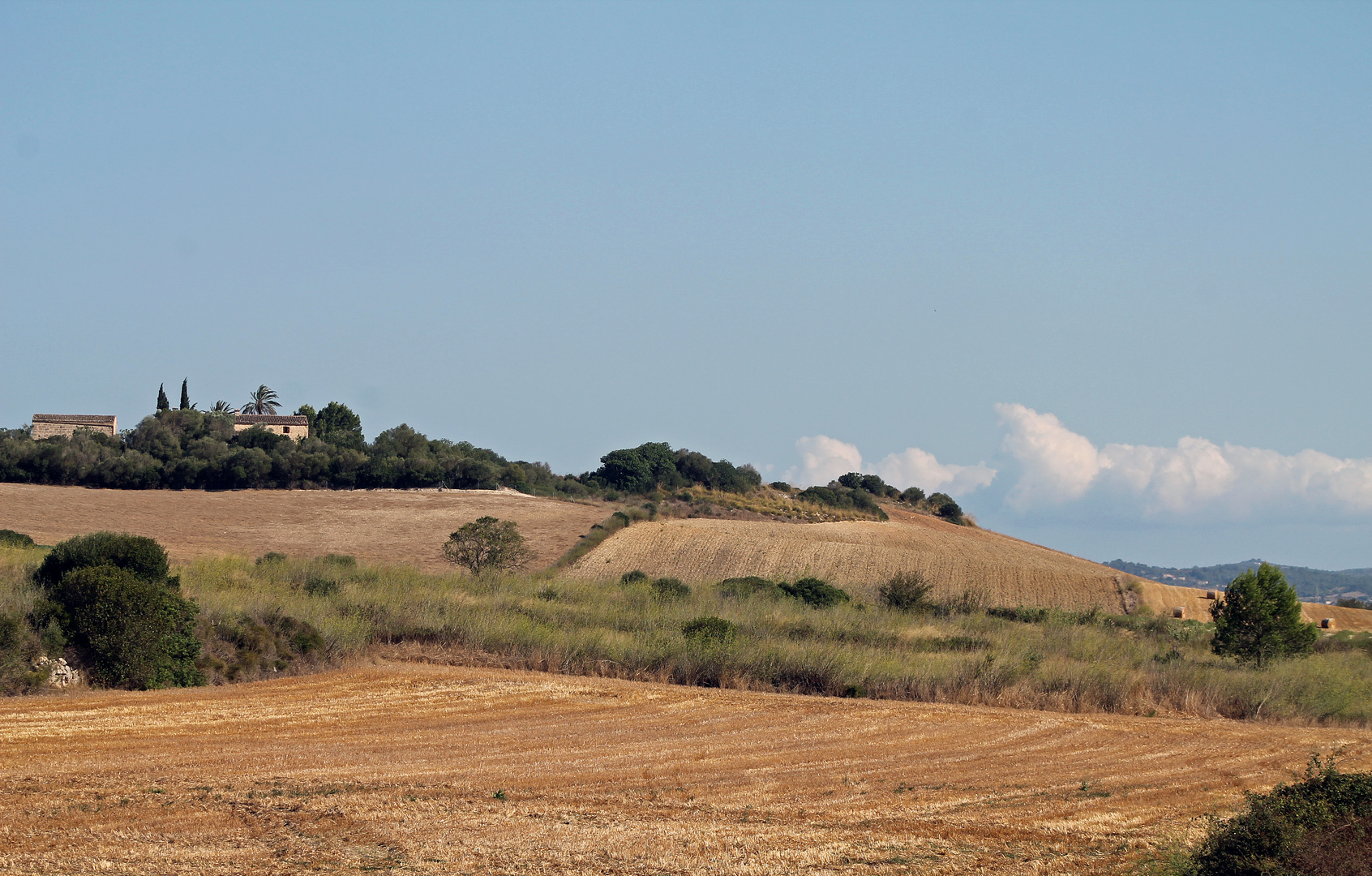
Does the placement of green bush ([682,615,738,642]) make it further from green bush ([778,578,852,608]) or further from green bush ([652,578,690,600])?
green bush ([778,578,852,608])

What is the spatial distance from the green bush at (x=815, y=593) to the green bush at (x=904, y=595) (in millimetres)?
1392

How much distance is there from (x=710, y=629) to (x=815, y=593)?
13.5 m

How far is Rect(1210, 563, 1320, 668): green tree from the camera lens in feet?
84.6

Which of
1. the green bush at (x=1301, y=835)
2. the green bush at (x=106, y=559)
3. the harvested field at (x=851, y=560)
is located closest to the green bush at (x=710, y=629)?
the green bush at (x=106, y=559)

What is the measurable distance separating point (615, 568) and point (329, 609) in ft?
79.6

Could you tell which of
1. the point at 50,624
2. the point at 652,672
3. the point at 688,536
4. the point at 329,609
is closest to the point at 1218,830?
the point at 652,672

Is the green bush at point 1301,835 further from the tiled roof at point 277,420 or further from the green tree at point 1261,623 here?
the tiled roof at point 277,420

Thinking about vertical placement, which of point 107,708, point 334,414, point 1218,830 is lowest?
point 107,708

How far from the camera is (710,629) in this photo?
23484 millimetres

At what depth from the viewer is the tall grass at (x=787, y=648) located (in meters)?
21.1

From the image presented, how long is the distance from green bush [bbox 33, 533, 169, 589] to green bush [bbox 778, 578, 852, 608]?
62.7ft

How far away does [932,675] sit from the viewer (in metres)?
21.2

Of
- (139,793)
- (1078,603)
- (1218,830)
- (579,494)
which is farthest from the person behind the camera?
(579,494)

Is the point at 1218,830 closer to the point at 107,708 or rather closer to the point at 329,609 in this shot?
the point at 107,708
